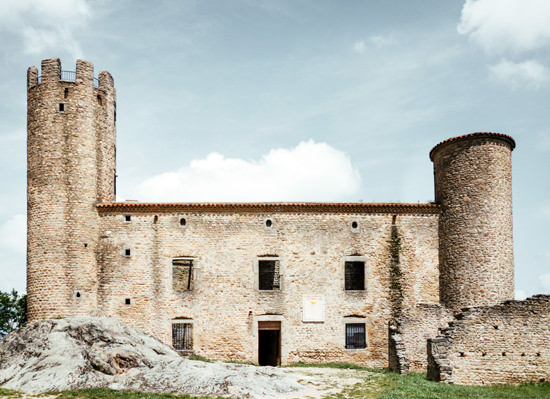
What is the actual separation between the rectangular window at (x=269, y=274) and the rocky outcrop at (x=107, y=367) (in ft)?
19.0

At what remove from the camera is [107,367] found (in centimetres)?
1691

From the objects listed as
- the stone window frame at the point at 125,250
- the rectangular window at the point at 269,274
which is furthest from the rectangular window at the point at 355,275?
the stone window frame at the point at 125,250

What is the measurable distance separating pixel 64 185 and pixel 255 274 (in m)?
9.10

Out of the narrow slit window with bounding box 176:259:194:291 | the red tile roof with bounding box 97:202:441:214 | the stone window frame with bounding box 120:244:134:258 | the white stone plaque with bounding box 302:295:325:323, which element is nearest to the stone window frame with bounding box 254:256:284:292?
the white stone plaque with bounding box 302:295:325:323

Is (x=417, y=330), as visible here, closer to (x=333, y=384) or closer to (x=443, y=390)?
(x=443, y=390)

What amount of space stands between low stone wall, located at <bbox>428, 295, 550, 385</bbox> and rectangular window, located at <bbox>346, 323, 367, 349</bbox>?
4148 millimetres

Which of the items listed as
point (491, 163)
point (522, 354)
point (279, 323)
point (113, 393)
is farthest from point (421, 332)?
point (113, 393)

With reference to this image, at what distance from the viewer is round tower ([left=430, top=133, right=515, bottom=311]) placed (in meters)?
22.8

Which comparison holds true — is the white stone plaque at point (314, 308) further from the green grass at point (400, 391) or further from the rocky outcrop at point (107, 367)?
the rocky outcrop at point (107, 367)

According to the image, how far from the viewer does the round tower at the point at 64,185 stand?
74.6ft

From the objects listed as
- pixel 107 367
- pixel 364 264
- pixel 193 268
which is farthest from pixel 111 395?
pixel 364 264

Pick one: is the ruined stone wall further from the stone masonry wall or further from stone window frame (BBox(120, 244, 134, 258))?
the stone masonry wall

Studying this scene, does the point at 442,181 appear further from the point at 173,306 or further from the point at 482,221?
the point at 173,306

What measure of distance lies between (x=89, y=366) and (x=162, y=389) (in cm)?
271
